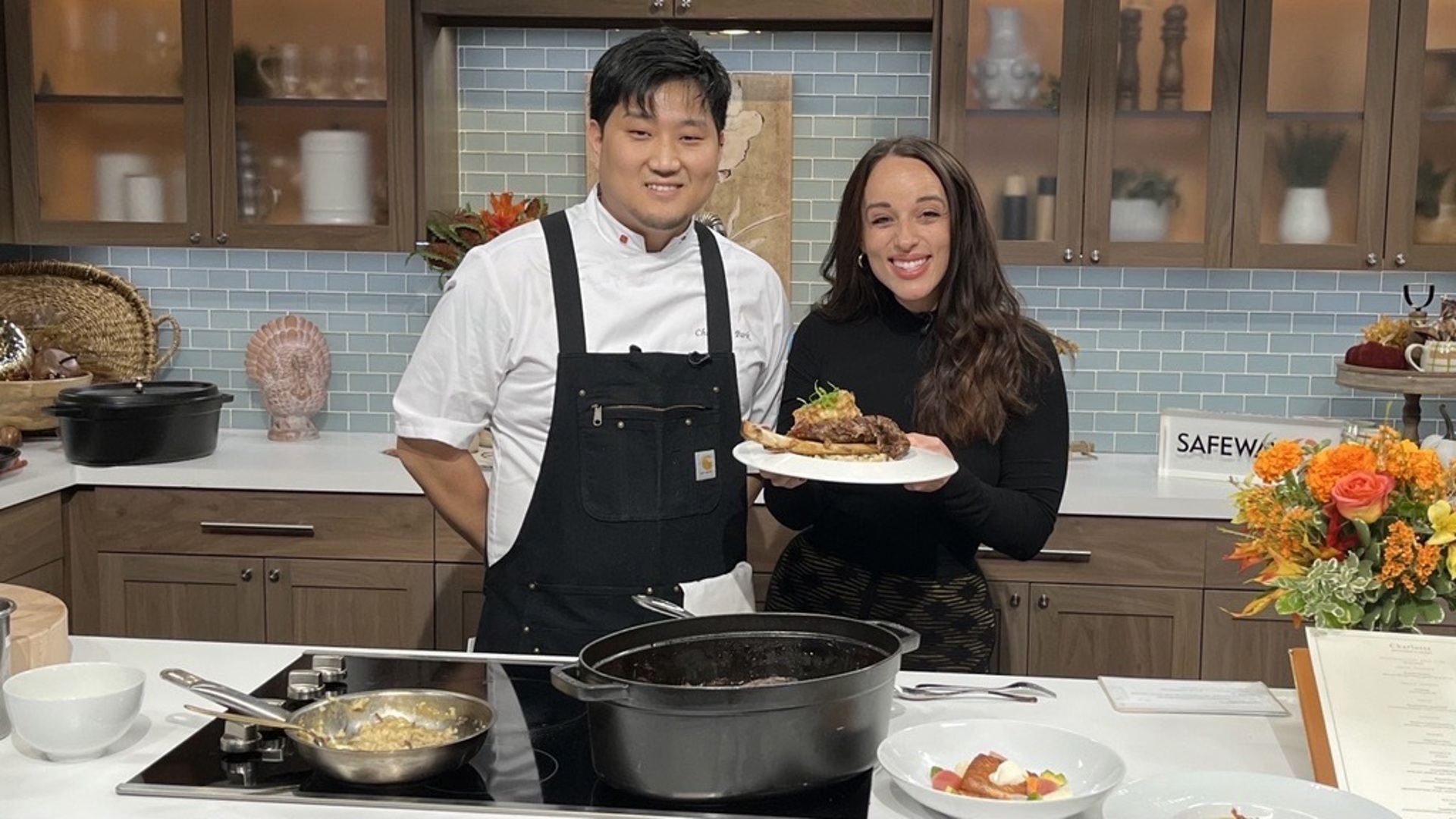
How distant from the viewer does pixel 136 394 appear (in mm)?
3920

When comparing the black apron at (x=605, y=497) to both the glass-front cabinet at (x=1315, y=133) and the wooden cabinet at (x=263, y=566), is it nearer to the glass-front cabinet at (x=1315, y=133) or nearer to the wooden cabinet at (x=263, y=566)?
the wooden cabinet at (x=263, y=566)

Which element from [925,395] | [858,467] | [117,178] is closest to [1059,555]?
[925,395]

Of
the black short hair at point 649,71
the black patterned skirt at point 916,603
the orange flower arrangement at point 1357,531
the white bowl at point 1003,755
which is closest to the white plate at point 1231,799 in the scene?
the white bowl at point 1003,755

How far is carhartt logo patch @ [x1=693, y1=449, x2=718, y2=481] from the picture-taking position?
255cm

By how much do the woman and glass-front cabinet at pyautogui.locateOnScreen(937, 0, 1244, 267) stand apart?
1358 millimetres

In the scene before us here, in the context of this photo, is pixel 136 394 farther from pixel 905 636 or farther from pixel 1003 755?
pixel 1003 755

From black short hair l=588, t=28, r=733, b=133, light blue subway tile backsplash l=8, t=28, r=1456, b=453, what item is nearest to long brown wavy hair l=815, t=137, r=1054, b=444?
black short hair l=588, t=28, r=733, b=133

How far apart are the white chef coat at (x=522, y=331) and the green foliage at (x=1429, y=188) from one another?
224 centimetres

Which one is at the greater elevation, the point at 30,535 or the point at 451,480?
the point at 451,480

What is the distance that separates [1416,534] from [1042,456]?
0.82 m

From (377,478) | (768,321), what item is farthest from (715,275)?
(377,478)

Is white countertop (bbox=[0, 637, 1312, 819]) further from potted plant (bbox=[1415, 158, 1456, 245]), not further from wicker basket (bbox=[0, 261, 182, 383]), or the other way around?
wicker basket (bbox=[0, 261, 182, 383])

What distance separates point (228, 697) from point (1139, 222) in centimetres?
287

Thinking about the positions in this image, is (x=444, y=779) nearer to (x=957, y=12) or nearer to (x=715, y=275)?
(x=715, y=275)
